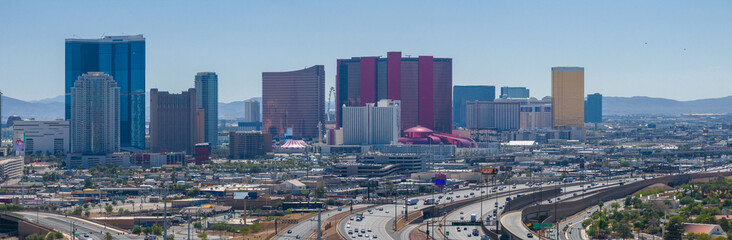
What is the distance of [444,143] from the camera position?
184 meters

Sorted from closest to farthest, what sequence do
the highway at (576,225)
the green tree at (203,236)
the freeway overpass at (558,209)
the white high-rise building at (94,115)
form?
the green tree at (203,236), the highway at (576,225), the freeway overpass at (558,209), the white high-rise building at (94,115)

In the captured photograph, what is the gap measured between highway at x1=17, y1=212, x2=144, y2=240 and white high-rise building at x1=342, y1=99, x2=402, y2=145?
99.4 m

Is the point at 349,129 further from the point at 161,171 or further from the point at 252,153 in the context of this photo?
the point at 161,171

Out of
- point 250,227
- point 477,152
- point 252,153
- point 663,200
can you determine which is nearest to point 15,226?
point 250,227

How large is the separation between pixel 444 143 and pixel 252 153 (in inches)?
1364

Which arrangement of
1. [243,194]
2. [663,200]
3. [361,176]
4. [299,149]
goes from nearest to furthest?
[663,200]
[243,194]
[361,176]
[299,149]

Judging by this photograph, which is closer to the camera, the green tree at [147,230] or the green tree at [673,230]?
the green tree at [673,230]

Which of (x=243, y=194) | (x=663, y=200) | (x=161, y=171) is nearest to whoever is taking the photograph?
(x=663, y=200)

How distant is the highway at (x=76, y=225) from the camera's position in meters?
70.4

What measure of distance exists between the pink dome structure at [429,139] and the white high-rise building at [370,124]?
3.98m

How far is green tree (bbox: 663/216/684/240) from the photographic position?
6388 cm

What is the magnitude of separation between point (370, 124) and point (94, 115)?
45381 millimetres

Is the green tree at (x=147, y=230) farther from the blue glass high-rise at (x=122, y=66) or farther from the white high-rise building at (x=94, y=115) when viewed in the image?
the blue glass high-rise at (x=122, y=66)

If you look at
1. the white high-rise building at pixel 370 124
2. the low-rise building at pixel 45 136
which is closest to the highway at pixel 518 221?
the white high-rise building at pixel 370 124
